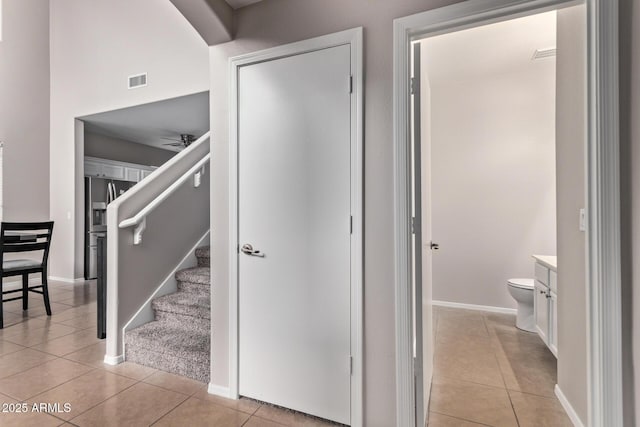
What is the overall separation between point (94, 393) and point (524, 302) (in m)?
3.66

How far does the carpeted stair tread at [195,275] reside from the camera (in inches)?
115

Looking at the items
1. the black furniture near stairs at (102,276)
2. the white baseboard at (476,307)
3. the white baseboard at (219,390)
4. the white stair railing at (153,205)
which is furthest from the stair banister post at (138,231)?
the white baseboard at (476,307)

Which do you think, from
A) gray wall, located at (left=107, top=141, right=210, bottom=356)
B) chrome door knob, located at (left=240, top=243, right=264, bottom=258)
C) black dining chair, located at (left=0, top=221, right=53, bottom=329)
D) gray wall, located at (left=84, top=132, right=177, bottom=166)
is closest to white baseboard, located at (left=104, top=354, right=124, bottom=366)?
gray wall, located at (left=107, top=141, right=210, bottom=356)

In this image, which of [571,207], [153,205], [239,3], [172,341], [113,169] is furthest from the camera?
[113,169]

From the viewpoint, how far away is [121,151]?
259 inches

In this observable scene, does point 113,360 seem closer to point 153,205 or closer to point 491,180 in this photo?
point 153,205

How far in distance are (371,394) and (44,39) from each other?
7028mm

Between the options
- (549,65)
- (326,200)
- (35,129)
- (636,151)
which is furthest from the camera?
(35,129)

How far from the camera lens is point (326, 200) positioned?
1.79 m

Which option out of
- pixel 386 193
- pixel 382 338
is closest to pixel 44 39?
pixel 386 193

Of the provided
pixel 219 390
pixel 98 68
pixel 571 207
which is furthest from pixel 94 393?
pixel 98 68

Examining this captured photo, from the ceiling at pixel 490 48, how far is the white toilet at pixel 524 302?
230cm

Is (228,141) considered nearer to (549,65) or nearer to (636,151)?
(636,151)

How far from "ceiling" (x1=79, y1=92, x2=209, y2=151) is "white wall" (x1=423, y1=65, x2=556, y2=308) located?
10.5ft
